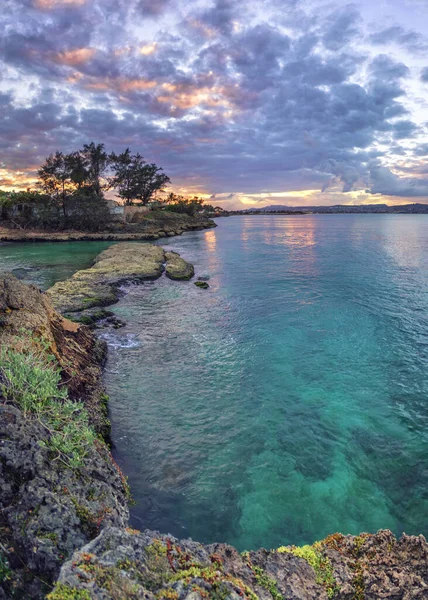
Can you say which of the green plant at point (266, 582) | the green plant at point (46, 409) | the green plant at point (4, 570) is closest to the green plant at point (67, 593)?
the green plant at point (4, 570)

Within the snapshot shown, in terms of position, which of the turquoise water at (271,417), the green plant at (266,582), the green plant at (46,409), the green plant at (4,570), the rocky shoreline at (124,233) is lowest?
the turquoise water at (271,417)

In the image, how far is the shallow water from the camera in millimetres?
7777

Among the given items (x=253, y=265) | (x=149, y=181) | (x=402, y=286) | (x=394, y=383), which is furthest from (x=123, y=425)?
(x=149, y=181)

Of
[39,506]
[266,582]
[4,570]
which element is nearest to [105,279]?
[39,506]

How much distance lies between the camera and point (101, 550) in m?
3.69

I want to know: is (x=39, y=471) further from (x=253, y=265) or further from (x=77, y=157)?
(x=77, y=157)

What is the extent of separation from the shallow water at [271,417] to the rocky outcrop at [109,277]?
236 centimetres

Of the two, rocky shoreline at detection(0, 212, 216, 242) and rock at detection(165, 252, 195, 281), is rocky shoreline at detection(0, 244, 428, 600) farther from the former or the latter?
rocky shoreline at detection(0, 212, 216, 242)

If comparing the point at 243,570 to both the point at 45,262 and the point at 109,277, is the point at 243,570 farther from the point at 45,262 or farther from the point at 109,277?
the point at 45,262

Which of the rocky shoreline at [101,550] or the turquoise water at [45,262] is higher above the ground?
the turquoise water at [45,262]

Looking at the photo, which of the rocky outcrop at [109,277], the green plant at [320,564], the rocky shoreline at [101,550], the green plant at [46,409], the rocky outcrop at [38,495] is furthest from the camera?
the rocky outcrop at [109,277]

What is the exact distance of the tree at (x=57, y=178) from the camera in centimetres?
8306

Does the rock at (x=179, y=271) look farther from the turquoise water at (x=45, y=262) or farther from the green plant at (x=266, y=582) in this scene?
the green plant at (x=266, y=582)

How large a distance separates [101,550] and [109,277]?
1049 inches
